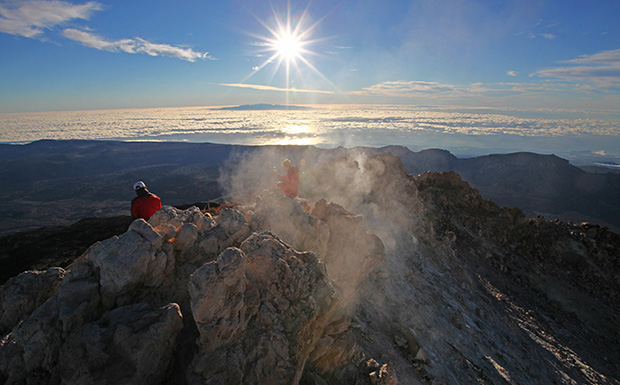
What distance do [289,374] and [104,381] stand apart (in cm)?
203

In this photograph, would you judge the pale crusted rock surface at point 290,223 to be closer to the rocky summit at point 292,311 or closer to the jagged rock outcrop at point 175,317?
the rocky summit at point 292,311

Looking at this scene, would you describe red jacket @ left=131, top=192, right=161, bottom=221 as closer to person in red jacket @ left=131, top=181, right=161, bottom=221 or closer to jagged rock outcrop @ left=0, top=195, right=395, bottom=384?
person in red jacket @ left=131, top=181, right=161, bottom=221

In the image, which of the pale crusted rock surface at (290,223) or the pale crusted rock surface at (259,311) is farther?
the pale crusted rock surface at (290,223)

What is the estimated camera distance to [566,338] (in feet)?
36.8

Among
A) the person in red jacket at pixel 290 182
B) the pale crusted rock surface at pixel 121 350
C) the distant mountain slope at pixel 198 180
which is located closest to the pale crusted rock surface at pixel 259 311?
the pale crusted rock surface at pixel 121 350

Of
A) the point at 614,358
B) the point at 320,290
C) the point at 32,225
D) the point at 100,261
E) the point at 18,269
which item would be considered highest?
the point at 100,261

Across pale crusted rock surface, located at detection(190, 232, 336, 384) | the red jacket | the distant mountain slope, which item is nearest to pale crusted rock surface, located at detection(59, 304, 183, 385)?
pale crusted rock surface, located at detection(190, 232, 336, 384)

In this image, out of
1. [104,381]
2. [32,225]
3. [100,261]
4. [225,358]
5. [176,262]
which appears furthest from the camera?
[32,225]

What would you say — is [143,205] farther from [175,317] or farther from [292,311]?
[292,311]

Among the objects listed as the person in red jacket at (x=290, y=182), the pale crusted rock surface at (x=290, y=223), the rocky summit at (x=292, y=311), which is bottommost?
the rocky summit at (x=292, y=311)

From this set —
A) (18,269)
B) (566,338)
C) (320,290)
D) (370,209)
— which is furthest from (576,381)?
(18,269)

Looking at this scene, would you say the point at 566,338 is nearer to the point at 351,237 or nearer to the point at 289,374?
the point at 351,237

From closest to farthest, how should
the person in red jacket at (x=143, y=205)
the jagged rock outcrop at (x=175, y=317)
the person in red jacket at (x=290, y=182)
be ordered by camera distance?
the jagged rock outcrop at (x=175, y=317) < the person in red jacket at (x=143, y=205) < the person in red jacket at (x=290, y=182)

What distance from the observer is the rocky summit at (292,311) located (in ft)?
11.1
